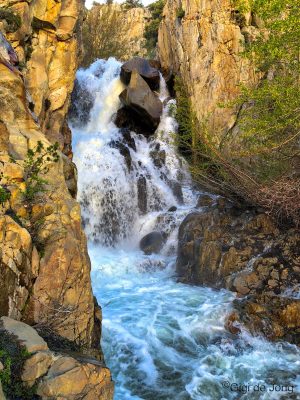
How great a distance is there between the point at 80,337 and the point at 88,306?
1.75 feet

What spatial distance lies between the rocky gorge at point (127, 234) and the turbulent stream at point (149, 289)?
5cm

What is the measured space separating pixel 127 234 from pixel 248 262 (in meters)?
6.18

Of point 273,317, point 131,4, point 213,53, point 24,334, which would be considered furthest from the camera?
point 131,4

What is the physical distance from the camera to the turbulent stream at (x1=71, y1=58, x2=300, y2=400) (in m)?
7.38

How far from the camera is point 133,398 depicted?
682cm

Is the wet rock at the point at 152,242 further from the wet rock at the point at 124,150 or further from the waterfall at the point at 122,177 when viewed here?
the wet rock at the point at 124,150

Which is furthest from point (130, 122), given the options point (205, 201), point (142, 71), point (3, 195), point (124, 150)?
point (3, 195)

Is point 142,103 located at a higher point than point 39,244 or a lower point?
Answer: higher

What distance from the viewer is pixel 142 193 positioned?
17.1 meters

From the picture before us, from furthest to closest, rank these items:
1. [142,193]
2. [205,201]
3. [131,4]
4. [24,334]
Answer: [131,4] → [142,193] → [205,201] → [24,334]

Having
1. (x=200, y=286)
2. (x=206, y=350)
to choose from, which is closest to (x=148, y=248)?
(x=200, y=286)

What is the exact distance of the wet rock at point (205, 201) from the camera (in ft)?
48.5

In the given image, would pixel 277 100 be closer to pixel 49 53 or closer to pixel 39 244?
pixel 39 244

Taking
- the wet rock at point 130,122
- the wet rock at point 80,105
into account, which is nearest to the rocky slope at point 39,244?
the wet rock at point 130,122
